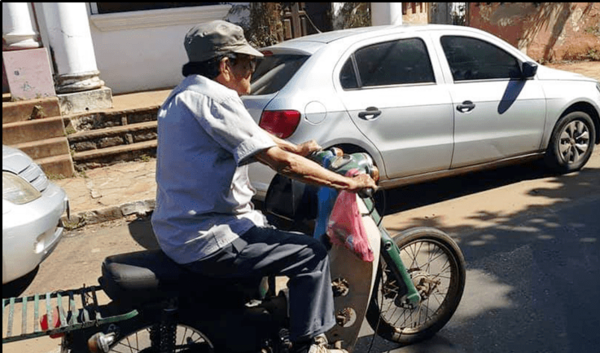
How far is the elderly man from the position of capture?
2449mm

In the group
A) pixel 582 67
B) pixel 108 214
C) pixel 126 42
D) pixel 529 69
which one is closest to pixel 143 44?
pixel 126 42

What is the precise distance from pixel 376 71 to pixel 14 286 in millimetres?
3439

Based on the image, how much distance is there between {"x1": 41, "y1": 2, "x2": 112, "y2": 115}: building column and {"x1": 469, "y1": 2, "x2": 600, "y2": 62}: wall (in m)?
8.47

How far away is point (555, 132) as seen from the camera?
6.26 meters

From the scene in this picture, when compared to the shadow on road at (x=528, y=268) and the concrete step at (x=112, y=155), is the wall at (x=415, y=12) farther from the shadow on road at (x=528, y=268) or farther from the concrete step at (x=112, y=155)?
the shadow on road at (x=528, y=268)

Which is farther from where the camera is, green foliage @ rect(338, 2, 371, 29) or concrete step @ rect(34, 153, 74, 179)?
A: green foliage @ rect(338, 2, 371, 29)

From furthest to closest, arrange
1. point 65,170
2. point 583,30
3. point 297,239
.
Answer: point 583,30 < point 65,170 < point 297,239

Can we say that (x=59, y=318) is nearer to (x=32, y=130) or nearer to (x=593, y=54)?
(x=32, y=130)

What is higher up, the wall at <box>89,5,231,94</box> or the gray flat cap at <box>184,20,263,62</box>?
the gray flat cap at <box>184,20,263,62</box>

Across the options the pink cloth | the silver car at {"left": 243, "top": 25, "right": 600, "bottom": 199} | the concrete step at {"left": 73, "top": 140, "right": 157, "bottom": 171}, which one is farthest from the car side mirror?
the concrete step at {"left": 73, "top": 140, "right": 157, "bottom": 171}

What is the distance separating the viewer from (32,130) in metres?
7.39

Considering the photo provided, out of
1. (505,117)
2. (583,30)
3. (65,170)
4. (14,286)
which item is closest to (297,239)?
(14,286)

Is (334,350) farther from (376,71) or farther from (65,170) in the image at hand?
(65,170)

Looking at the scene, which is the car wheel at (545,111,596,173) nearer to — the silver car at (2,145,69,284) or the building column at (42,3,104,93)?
the silver car at (2,145,69,284)
